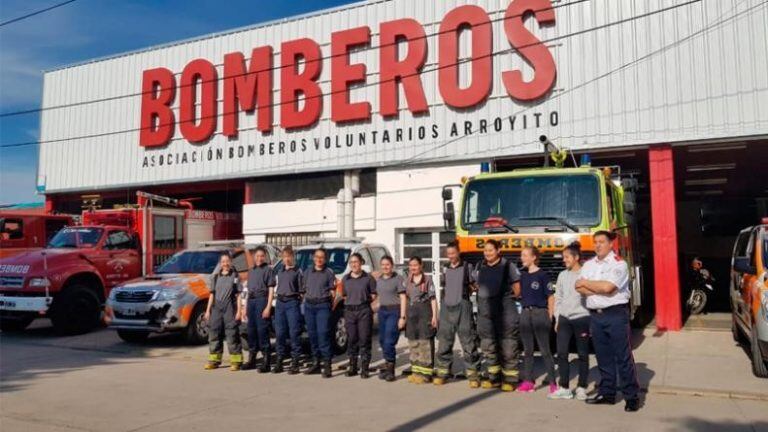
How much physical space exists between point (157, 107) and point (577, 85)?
43.3 ft

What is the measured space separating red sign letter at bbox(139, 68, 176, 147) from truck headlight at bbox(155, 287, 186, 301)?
1000 centimetres

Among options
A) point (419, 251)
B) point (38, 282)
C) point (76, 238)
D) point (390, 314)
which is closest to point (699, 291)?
point (419, 251)

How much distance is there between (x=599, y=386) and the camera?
6898 millimetres

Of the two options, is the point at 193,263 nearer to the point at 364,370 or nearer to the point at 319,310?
the point at 319,310

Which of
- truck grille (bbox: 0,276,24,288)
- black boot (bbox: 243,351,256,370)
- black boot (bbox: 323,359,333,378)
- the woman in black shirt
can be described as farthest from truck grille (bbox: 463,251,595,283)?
truck grille (bbox: 0,276,24,288)

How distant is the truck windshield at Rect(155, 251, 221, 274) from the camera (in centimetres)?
1212

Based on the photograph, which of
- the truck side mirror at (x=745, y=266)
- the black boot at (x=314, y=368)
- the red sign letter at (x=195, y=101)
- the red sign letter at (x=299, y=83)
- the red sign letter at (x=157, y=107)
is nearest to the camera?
the truck side mirror at (x=745, y=266)

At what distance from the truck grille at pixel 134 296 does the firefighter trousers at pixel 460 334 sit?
575 cm

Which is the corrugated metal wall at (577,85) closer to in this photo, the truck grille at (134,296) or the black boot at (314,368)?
the truck grille at (134,296)

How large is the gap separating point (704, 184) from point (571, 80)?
10.4 meters

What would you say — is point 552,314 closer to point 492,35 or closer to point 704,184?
point 492,35

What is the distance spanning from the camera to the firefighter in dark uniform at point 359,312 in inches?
340

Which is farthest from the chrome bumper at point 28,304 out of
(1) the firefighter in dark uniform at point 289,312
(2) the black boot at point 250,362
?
(1) the firefighter in dark uniform at point 289,312

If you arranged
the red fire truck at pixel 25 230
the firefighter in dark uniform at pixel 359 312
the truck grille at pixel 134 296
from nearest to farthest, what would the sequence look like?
the firefighter in dark uniform at pixel 359 312
the truck grille at pixel 134 296
the red fire truck at pixel 25 230
